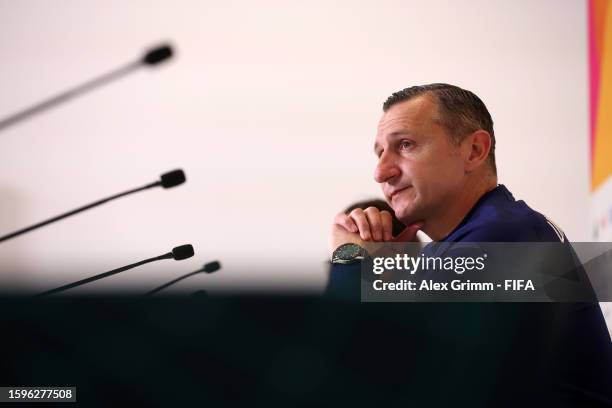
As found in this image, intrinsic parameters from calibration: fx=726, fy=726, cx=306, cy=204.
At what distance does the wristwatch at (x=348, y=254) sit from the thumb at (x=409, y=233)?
0.29 ft

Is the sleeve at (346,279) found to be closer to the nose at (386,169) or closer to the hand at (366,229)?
the hand at (366,229)

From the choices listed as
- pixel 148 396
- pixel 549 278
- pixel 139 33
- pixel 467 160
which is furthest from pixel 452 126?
pixel 139 33

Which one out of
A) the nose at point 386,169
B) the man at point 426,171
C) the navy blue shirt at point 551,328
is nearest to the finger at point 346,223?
the man at point 426,171

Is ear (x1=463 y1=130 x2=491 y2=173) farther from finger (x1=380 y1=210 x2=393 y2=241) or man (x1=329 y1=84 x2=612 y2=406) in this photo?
finger (x1=380 y1=210 x2=393 y2=241)

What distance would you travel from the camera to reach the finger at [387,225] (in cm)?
141

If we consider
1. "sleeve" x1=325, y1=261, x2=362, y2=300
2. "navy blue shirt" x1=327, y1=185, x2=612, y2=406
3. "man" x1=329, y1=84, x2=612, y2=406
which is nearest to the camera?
"navy blue shirt" x1=327, y1=185, x2=612, y2=406

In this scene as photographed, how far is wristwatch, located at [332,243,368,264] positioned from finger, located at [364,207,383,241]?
57 millimetres

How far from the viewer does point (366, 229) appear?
1412 mm

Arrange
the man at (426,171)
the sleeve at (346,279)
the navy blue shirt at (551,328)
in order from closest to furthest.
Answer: the navy blue shirt at (551,328) → the sleeve at (346,279) → the man at (426,171)

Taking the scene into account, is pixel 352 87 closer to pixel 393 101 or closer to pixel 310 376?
pixel 393 101

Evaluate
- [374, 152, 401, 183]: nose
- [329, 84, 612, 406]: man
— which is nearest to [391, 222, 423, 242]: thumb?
[329, 84, 612, 406]: man

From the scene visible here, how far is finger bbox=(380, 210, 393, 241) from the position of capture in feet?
4.62

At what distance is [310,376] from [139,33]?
1413mm

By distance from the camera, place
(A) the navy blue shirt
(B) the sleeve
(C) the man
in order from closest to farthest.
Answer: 1. (A) the navy blue shirt
2. (B) the sleeve
3. (C) the man
